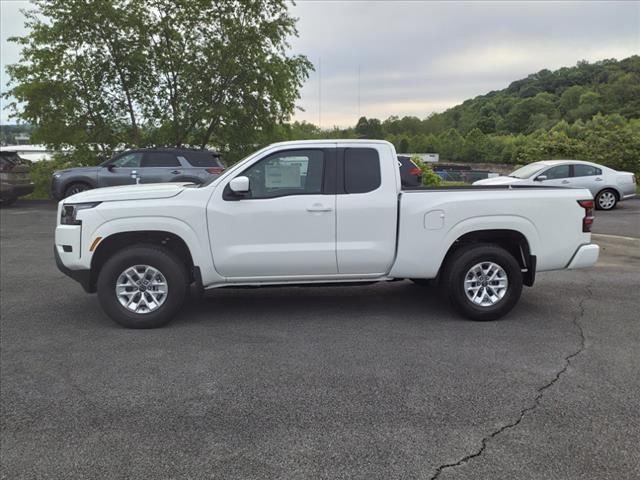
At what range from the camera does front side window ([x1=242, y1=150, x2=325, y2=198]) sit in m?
5.49

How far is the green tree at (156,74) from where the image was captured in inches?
720

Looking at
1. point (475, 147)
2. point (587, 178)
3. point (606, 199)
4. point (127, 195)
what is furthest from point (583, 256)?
point (475, 147)

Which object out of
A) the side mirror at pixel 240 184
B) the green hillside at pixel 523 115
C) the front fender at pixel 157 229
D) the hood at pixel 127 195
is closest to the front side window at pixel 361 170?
the side mirror at pixel 240 184

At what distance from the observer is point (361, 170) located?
5598 mm

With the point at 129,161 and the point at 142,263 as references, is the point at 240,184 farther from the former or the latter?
the point at 129,161

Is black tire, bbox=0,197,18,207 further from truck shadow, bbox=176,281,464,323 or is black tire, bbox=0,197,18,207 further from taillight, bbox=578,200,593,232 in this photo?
taillight, bbox=578,200,593,232

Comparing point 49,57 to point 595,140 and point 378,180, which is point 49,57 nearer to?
point 378,180

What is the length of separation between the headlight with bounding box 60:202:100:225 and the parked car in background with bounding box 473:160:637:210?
39.4 feet

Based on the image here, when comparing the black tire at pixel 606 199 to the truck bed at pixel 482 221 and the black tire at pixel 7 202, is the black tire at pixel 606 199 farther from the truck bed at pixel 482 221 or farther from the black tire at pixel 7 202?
the black tire at pixel 7 202

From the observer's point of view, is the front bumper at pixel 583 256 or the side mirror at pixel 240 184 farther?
the front bumper at pixel 583 256

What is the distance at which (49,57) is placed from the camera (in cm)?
1817

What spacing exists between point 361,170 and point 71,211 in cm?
293

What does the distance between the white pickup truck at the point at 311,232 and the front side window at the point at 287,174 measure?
0.01m

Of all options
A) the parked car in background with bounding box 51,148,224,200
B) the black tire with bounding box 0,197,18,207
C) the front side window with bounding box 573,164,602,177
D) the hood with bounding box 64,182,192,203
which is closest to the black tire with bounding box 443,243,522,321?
the hood with bounding box 64,182,192,203
